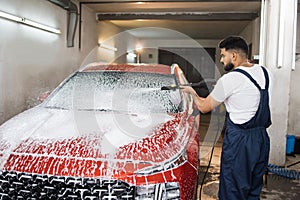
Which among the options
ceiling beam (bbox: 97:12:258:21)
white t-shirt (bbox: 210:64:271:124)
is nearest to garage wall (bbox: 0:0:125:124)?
ceiling beam (bbox: 97:12:258:21)

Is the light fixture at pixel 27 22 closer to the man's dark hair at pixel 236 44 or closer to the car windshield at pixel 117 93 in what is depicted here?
the car windshield at pixel 117 93

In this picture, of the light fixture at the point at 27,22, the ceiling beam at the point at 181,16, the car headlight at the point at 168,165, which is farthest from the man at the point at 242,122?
the ceiling beam at the point at 181,16

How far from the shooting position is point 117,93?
9.84 ft

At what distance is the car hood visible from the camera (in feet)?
5.91

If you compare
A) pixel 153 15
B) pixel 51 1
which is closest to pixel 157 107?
pixel 51 1

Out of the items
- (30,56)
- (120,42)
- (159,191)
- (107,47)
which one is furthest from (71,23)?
(159,191)

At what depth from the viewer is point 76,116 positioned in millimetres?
2564

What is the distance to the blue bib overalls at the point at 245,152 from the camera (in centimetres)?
239

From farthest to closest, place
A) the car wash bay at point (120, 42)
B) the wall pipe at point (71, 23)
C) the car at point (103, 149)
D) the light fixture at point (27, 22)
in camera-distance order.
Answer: the wall pipe at point (71, 23) < the car wash bay at point (120, 42) < the light fixture at point (27, 22) < the car at point (103, 149)

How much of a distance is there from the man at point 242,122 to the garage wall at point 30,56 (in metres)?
3.43

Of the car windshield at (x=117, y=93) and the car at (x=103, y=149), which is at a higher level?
the car windshield at (x=117, y=93)

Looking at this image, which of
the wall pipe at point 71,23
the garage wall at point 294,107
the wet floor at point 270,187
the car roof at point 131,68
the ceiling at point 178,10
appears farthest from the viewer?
the ceiling at point 178,10

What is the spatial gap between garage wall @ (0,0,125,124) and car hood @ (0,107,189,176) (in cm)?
244

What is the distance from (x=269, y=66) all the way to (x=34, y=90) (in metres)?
3.89
